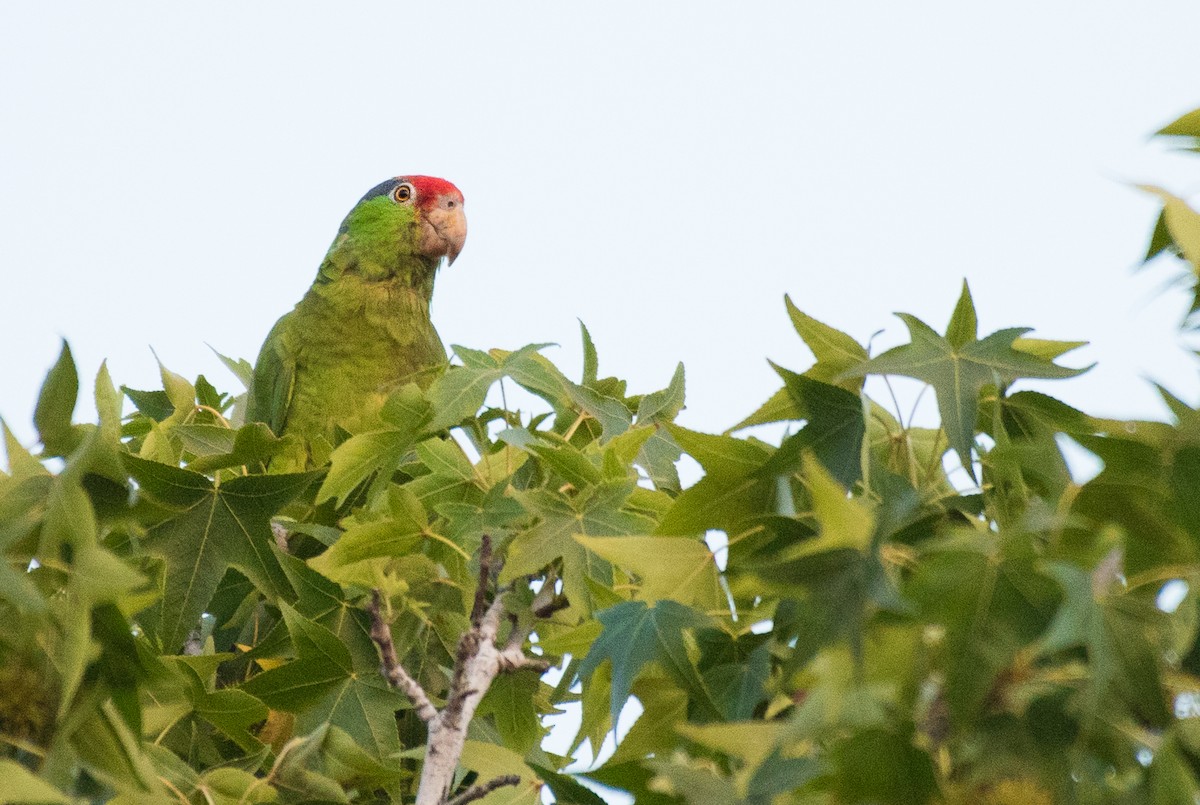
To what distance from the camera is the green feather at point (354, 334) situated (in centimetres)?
444

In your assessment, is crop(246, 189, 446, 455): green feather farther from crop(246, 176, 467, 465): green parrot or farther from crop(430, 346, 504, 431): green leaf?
crop(430, 346, 504, 431): green leaf

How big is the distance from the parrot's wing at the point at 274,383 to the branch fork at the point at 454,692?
2.65m

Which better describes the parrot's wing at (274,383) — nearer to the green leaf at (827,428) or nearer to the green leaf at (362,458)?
the green leaf at (362,458)

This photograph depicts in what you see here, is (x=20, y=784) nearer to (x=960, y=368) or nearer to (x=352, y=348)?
(x=960, y=368)

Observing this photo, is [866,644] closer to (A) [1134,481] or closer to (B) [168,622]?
(A) [1134,481]

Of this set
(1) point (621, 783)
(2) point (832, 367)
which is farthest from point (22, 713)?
(2) point (832, 367)

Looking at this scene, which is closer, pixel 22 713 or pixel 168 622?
pixel 22 713

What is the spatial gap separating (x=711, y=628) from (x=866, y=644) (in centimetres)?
43

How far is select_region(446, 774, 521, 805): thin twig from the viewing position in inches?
66.4

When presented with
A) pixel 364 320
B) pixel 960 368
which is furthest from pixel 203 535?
pixel 364 320

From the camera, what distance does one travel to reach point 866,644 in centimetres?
105

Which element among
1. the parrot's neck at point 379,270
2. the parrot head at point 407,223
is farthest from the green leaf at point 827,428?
the parrot head at point 407,223

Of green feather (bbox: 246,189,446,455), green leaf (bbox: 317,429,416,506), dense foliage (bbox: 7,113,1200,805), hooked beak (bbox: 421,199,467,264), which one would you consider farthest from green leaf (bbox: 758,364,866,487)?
hooked beak (bbox: 421,199,467,264)

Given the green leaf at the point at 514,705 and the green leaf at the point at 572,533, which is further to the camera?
the green leaf at the point at 514,705
